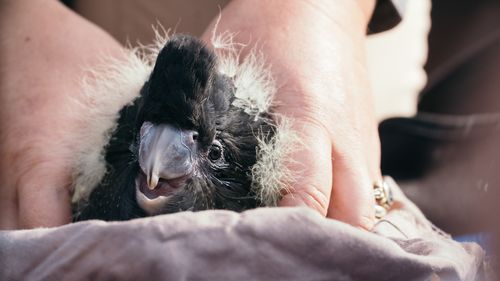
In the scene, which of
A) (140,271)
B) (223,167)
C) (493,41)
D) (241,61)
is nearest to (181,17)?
(241,61)

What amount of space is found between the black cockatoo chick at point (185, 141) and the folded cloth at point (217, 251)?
0.27 m

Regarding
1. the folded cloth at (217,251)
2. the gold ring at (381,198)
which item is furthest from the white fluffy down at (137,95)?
the folded cloth at (217,251)

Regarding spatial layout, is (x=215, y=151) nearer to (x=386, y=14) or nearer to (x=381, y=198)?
(x=381, y=198)

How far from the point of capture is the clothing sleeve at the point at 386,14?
5.69ft

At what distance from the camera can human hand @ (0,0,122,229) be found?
1.41 metres

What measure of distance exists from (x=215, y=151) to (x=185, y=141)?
0.31ft

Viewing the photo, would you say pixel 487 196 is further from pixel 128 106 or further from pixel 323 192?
pixel 128 106

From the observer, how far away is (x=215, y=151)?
1.23 m

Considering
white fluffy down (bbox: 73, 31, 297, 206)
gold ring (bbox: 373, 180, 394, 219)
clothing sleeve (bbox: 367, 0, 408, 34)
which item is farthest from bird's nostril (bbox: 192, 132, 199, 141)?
clothing sleeve (bbox: 367, 0, 408, 34)

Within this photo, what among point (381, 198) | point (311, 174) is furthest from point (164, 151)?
point (381, 198)

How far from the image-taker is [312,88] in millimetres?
1325

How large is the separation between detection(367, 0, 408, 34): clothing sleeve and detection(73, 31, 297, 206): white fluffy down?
496 millimetres

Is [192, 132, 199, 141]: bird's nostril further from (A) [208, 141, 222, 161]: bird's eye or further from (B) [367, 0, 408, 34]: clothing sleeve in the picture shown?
(B) [367, 0, 408, 34]: clothing sleeve

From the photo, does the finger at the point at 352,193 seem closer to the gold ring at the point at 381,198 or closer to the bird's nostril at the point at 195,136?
the gold ring at the point at 381,198
